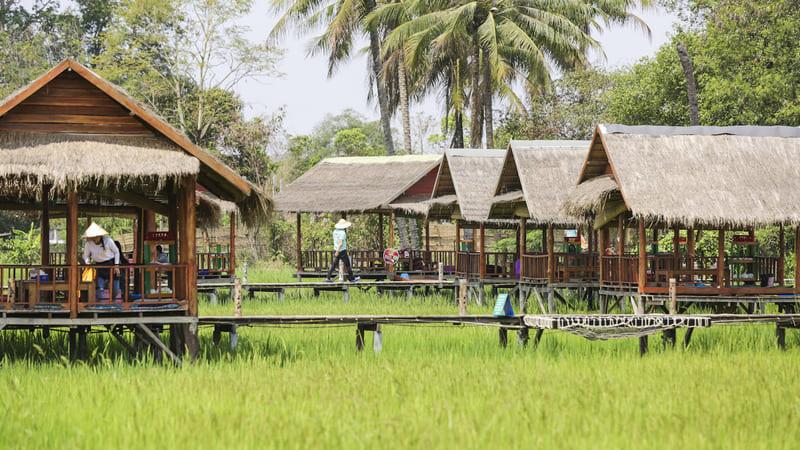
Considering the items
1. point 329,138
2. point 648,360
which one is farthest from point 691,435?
point 329,138

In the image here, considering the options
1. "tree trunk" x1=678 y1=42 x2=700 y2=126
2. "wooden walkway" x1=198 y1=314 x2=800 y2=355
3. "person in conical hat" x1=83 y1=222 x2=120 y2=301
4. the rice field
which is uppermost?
"tree trunk" x1=678 y1=42 x2=700 y2=126

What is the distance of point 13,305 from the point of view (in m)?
11.5

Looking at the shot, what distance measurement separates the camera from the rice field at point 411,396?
754cm

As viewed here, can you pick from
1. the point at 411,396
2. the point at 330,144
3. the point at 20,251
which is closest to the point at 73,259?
the point at 411,396

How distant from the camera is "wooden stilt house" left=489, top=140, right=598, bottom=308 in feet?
61.5

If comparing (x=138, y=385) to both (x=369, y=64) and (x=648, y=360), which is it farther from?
(x=369, y=64)

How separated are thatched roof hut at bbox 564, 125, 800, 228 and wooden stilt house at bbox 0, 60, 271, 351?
22.3 feet

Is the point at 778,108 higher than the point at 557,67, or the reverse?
the point at 557,67

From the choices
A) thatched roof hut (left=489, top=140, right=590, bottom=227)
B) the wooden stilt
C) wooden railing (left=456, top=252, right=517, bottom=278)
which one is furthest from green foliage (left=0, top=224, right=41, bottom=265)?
the wooden stilt

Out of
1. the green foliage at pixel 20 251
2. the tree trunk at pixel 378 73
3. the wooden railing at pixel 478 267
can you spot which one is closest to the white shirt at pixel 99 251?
the wooden railing at pixel 478 267

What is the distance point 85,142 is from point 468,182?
11.8m

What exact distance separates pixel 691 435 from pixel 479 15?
2161cm

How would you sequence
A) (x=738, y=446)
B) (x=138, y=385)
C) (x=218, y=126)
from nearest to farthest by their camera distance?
(x=738, y=446), (x=138, y=385), (x=218, y=126)

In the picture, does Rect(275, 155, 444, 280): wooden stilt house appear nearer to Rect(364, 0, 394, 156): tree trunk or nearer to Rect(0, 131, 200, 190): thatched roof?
Rect(364, 0, 394, 156): tree trunk
